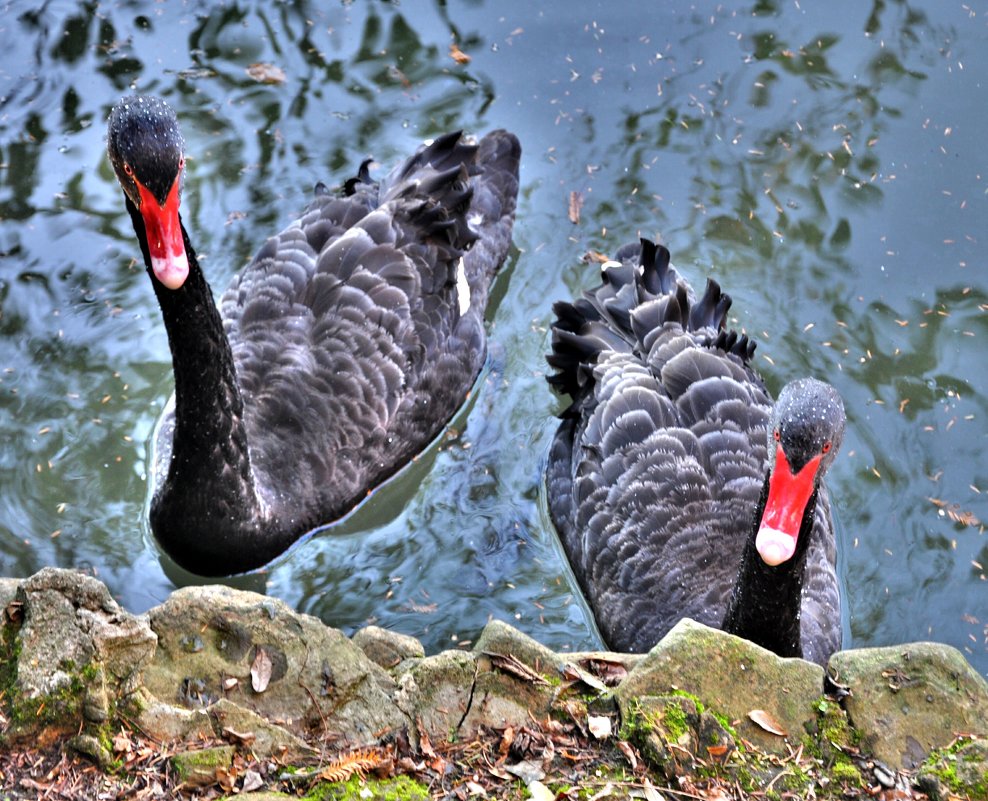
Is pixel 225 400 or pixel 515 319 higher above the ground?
pixel 225 400

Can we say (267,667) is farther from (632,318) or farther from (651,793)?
(632,318)

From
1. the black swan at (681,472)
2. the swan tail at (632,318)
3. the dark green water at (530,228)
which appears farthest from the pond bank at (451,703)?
the swan tail at (632,318)

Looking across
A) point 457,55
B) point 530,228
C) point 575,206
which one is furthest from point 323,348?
point 457,55

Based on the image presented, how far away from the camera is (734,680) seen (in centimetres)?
416

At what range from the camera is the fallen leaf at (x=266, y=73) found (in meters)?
9.09

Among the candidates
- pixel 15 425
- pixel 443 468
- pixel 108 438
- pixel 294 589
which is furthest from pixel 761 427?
pixel 15 425

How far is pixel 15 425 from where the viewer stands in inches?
281

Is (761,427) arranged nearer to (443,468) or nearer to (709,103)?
(443,468)

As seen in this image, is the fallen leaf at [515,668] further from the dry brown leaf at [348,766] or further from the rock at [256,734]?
the rock at [256,734]

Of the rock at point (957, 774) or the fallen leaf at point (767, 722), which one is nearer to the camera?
the rock at point (957, 774)

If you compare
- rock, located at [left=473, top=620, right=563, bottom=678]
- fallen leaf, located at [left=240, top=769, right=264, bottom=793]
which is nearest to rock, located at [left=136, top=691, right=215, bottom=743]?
fallen leaf, located at [left=240, top=769, right=264, bottom=793]

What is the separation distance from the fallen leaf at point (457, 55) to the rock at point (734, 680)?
19.7ft

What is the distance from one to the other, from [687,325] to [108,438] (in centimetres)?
340

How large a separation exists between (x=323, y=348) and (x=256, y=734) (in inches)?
Answer: 123
